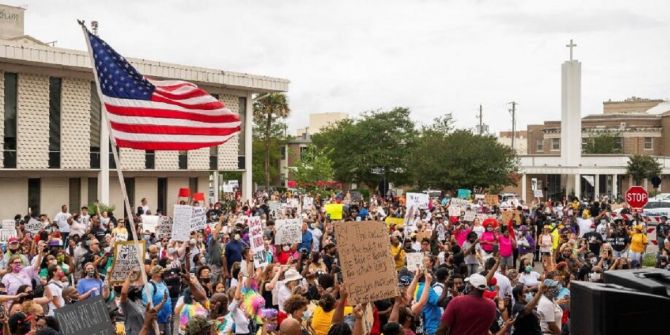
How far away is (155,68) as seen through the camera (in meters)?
40.6

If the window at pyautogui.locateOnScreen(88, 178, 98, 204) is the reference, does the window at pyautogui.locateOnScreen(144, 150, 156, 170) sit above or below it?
above

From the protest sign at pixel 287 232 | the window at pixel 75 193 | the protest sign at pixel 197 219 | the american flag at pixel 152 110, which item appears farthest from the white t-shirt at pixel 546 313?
the window at pixel 75 193

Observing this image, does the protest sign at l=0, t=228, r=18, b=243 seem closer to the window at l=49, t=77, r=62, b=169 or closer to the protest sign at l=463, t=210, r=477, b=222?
the protest sign at l=463, t=210, r=477, b=222

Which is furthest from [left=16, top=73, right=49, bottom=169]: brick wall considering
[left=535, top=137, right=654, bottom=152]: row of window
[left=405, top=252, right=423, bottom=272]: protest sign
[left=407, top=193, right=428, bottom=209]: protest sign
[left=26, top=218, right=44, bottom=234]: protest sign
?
[left=535, top=137, right=654, bottom=152]: row of window

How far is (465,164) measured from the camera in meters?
60.6

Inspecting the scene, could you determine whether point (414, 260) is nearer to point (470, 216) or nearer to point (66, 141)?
point (470, 216)

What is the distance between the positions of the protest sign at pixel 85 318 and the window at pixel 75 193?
108 feet

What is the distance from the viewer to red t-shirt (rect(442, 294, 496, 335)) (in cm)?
882

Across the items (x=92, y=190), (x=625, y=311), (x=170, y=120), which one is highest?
(x=170, y=120)

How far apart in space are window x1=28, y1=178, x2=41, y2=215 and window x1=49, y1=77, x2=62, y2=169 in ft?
3.08

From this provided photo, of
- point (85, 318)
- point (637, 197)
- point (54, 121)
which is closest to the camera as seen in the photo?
point (85, 318)

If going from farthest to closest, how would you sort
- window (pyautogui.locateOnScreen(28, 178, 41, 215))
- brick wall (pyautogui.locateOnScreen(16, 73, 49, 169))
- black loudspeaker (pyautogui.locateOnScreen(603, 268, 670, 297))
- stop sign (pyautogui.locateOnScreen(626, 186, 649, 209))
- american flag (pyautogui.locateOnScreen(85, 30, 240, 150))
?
1. window (pyautogui.locateOnScreen(28, 178, 41, 215))
2. brick wall (pyautogui.locateOnScreen(16, 73, 49, 169))
3. stop sign (pyautogui.locateOnScreen(626, 186, 649, 209))
4. american flag (pyautogui.locateOnScreen(85, 30, 240, 150))
5. black loudspeaker (pyautogui.locateOnScreen(603, 268, 670, 297))

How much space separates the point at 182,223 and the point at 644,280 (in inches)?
505

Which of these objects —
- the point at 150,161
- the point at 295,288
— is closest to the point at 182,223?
the point at 295,288
